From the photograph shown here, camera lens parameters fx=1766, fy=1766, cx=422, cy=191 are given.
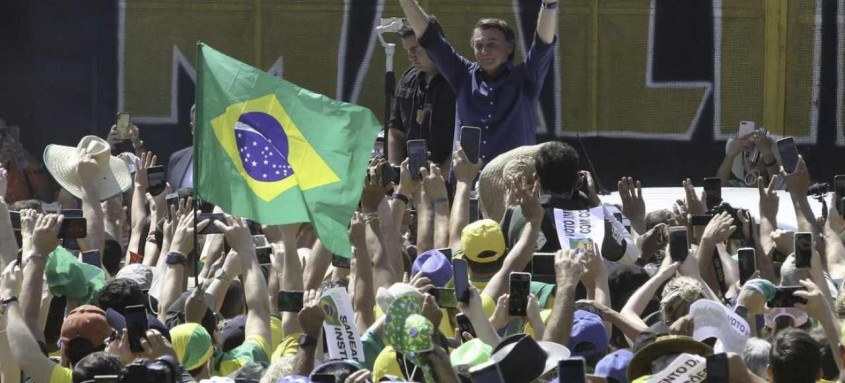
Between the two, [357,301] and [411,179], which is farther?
[411,179]

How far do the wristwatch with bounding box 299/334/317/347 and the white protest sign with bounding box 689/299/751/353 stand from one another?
1.29 m

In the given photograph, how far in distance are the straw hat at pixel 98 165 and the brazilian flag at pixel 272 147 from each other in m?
1.67

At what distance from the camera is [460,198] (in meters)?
8.31

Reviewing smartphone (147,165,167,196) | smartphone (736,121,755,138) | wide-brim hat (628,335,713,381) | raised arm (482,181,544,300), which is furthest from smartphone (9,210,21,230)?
smartphone (736,121,755,138)

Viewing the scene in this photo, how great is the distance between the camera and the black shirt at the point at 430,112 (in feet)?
35.1

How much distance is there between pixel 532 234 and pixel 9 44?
10.2 m

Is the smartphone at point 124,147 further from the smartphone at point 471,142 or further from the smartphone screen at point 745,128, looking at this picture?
the smartphone at point 471,142

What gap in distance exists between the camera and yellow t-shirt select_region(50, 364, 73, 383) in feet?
20.6

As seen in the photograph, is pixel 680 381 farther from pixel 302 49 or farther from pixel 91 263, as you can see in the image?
pixel 302 49

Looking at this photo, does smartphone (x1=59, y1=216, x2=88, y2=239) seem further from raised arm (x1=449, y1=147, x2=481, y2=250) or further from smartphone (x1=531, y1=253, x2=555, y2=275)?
smartphone (x1=531, y1=253, x2=555, y2=275)

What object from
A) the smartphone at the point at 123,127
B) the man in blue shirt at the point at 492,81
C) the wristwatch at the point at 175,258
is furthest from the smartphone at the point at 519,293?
the smartphone at the point at 123,127

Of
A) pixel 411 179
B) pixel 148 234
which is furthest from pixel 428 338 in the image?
pixel 148 234

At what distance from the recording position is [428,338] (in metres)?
5.10

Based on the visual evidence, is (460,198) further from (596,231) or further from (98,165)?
(98,165)
